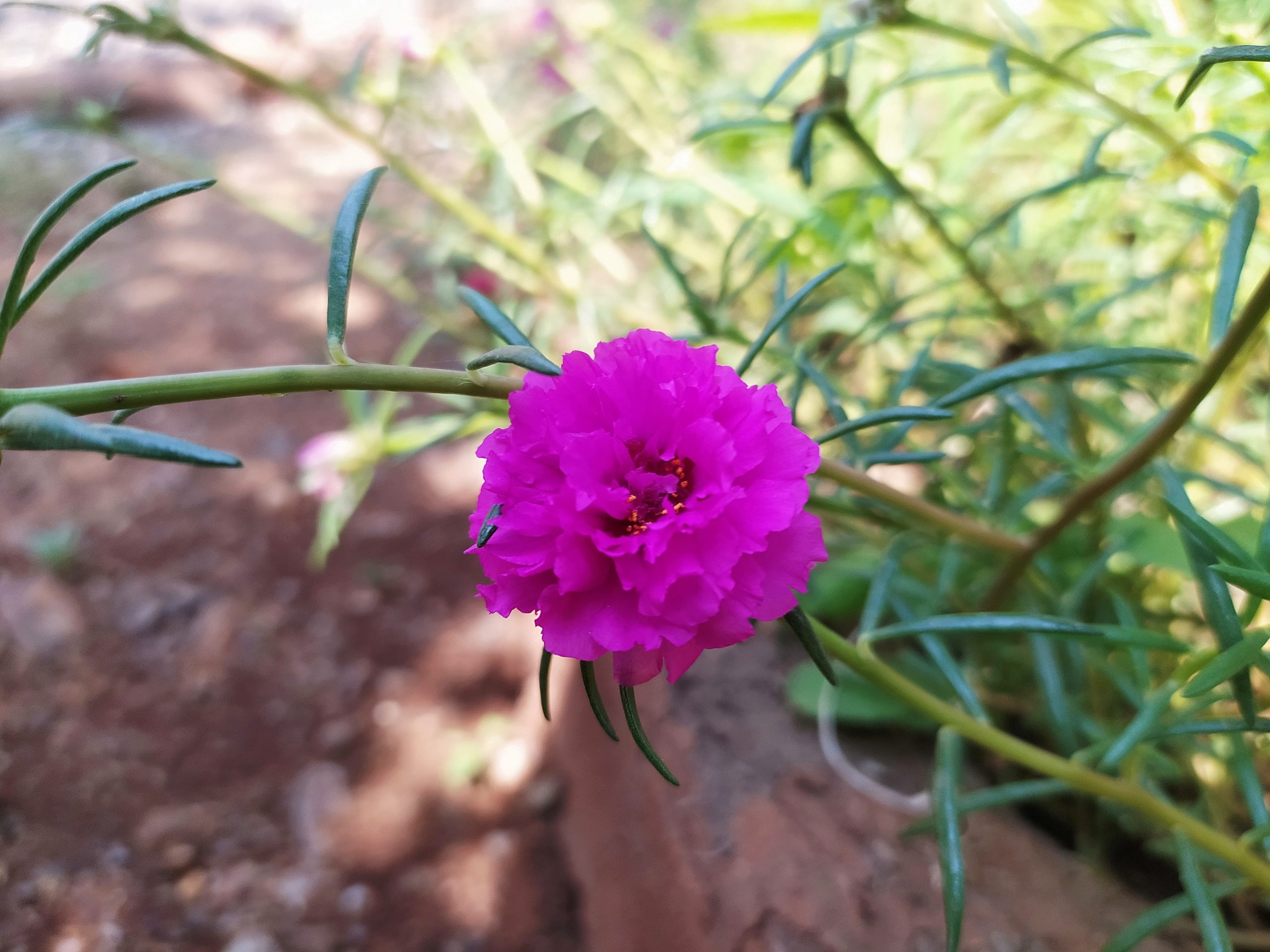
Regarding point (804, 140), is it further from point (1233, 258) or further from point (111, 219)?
point (111, 219)

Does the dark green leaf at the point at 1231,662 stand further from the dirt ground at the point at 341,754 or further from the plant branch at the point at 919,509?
the dirt ground at the point at 341,754

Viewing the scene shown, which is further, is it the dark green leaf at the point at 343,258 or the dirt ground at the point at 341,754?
the dirt ground at the point at 341,754

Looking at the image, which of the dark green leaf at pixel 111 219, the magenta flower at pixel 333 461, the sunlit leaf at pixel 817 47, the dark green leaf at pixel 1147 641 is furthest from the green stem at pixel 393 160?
the dark green leaf at pixel 1147 641

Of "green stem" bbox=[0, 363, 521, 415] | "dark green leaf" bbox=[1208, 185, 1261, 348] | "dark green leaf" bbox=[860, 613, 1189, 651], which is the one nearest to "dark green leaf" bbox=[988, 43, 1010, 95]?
"dark green leaf" bbox=[1208, 185, 1261, 348]

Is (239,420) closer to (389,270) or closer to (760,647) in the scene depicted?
(389,270)

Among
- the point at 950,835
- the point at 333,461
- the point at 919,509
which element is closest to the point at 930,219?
the point at 919,509
